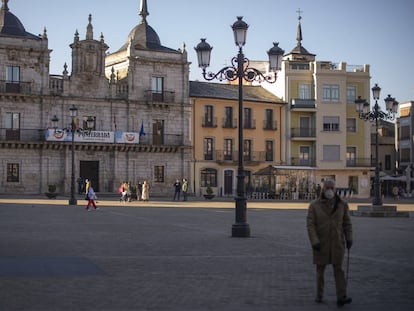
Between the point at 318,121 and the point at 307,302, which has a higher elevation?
the point at 318,121

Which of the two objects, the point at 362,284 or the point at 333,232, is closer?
the point at 333,232

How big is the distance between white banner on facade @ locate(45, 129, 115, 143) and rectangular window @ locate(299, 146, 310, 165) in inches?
691

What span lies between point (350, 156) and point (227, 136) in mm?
12075

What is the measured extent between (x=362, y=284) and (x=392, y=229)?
477 inches

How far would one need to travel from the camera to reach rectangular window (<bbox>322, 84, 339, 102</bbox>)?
A: 223 ft

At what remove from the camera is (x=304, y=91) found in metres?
67.9

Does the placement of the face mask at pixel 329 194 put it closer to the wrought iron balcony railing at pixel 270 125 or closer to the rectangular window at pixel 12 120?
the rectangular window at pixel 12 120

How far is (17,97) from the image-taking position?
5694 cm

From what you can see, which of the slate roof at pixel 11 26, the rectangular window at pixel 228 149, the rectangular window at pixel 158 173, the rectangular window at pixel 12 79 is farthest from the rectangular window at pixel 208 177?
the slate roof at pixel 11 26

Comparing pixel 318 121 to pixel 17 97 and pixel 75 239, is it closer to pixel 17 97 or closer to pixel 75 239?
pixel 17 97

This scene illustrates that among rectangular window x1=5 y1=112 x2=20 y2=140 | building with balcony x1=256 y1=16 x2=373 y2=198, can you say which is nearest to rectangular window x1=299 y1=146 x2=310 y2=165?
building with balcony x1=256 y1=16 x2=373 y2=198

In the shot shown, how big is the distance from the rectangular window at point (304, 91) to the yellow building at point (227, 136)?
1.89 meters

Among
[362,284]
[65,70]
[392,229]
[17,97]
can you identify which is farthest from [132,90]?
[362,284]

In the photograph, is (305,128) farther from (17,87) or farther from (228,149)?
(17,87)
